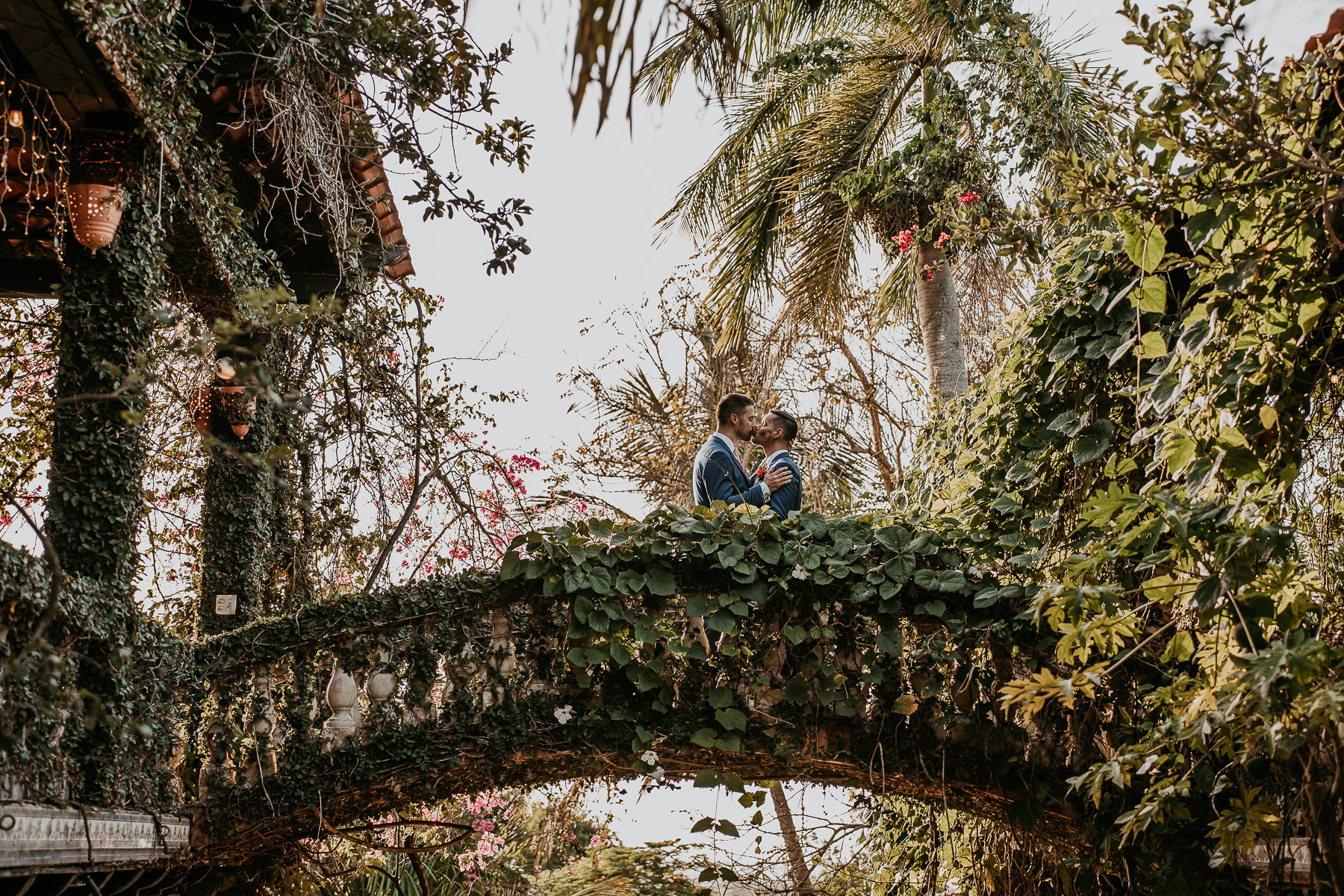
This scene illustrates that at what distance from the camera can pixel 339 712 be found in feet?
13.3

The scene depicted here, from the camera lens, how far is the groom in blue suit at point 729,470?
4.81 metres

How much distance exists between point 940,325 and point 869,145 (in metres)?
1.63

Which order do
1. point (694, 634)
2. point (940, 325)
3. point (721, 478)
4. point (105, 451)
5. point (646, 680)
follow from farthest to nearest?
1. point (940, 325)
2. point (721, 478)
3. point (694, 634)
4. point (646, 680)
5. point (105, 451)

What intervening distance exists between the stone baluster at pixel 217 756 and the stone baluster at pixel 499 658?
1.04 m

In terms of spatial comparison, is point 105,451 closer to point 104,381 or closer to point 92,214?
point 104,381

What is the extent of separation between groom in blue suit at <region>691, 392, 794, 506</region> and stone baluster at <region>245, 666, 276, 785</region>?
2108 millimetres

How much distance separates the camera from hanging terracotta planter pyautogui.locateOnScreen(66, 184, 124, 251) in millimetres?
3701

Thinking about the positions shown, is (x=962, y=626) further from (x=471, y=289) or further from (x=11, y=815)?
(x=471, y=289)

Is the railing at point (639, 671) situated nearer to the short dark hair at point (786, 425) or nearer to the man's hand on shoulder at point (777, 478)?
the man's hand on shoulder at point (777, 478)

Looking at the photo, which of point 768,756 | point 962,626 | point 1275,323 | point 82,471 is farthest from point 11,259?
point 1275,323

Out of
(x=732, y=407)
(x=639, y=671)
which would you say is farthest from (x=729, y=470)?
(x=639, y=671)

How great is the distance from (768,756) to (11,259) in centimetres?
539

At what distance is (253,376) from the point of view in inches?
88.0

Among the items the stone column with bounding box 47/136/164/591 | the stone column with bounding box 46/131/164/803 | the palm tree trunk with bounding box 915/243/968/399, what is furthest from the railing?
the palm tree trunk with bounding box 915/243/968/399
